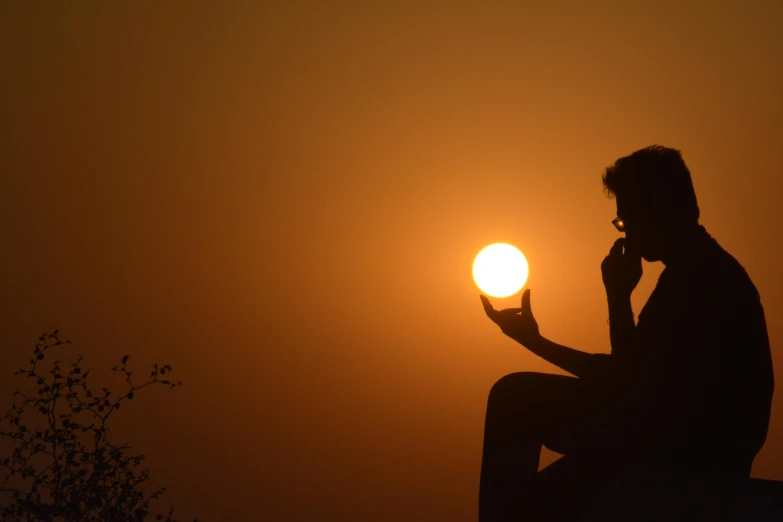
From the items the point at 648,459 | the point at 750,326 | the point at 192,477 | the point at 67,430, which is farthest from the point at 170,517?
the point at 192,477

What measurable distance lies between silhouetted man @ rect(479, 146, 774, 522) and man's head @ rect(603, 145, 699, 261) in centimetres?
8

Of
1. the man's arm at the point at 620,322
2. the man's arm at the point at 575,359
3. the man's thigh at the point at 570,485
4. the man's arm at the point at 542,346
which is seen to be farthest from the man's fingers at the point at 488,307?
the man's thigh at the point at 570,485

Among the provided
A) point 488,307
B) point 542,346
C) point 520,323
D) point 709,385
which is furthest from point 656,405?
point 488,307

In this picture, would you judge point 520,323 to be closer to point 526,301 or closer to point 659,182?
point 526,301

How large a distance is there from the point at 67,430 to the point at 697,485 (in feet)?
9.93

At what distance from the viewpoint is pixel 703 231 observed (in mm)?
2072

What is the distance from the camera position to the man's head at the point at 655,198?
208cm

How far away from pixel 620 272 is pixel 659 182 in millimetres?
474

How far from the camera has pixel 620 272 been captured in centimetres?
248

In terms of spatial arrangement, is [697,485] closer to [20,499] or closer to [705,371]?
[705,371]

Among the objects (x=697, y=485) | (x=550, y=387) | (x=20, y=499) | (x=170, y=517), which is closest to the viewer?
(x=697, y=485)

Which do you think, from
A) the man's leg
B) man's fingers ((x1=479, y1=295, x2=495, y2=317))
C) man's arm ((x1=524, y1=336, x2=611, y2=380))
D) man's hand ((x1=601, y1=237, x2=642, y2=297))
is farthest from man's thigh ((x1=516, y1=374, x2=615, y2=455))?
man's hand ((x1=601, y1=237, x2=642, y2=297))

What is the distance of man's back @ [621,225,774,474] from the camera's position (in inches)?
69.9

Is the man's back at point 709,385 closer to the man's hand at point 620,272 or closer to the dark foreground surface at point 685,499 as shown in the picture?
the dark foreground surface at point 685,499
